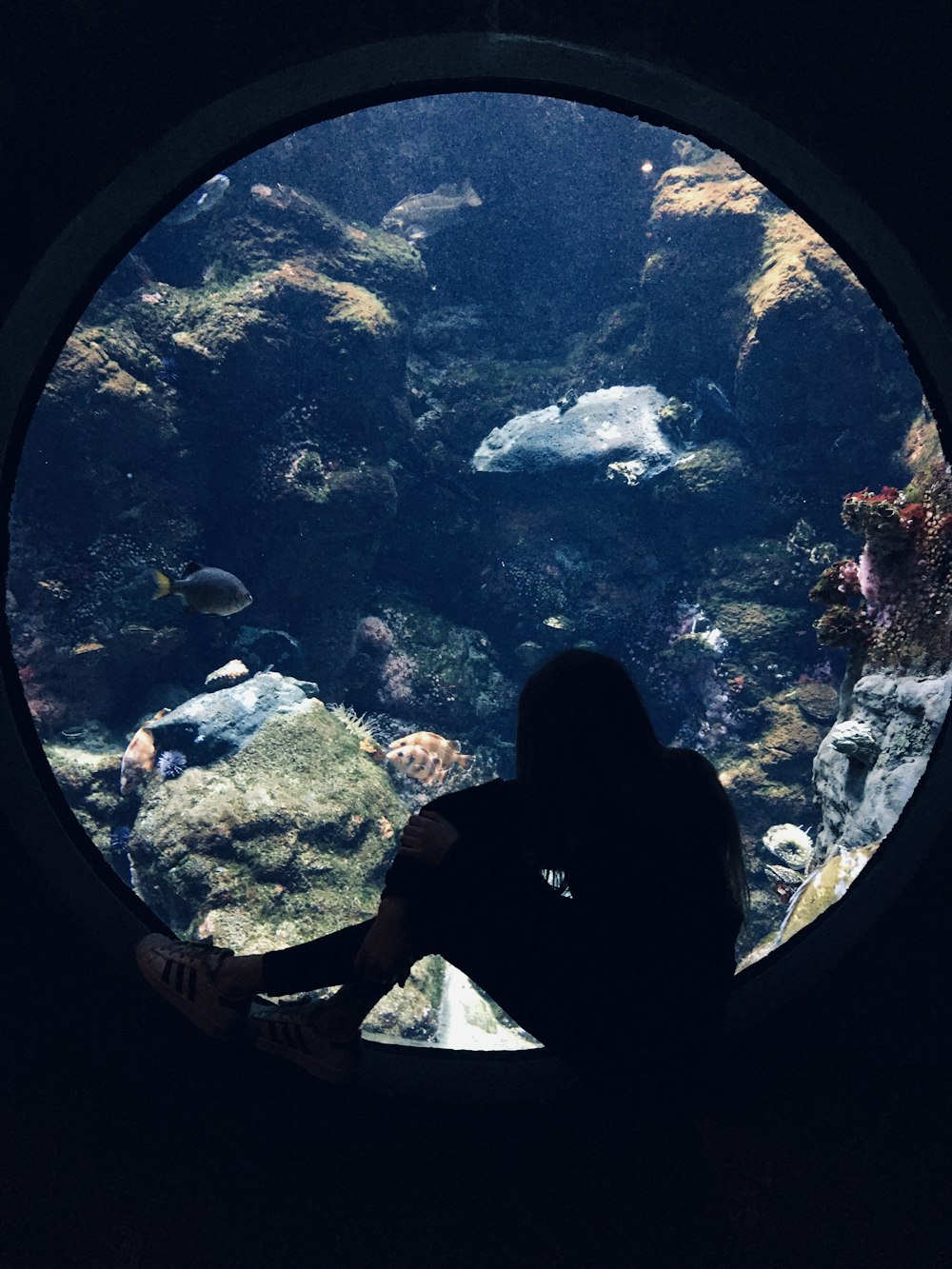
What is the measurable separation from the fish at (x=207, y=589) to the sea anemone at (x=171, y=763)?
267 centimetres

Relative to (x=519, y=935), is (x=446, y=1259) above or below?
below

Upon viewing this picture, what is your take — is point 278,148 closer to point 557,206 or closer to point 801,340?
point 557,206

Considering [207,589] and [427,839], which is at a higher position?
[207,589]

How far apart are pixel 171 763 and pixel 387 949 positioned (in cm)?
759

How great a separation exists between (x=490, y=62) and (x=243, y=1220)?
123 inches

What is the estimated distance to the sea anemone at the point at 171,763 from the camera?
27.4ft

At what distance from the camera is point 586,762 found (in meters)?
1.81

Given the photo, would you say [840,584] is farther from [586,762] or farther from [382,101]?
[382,101]

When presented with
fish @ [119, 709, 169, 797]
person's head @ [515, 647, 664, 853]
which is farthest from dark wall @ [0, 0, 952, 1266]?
fish @ [119, 709, 169, 797]

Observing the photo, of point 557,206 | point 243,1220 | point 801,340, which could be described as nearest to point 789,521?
point 801,340

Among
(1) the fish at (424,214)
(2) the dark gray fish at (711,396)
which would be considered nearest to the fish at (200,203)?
(1) the fish at (424,214)

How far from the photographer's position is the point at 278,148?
16172 millimetres

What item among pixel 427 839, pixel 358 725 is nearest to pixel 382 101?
pixel 427 839

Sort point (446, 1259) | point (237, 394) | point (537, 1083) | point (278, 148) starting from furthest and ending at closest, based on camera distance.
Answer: point (278, 148), point (237, 394), point (537, 1083), point (446, 1259)
